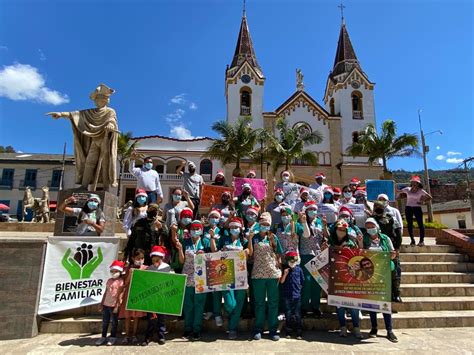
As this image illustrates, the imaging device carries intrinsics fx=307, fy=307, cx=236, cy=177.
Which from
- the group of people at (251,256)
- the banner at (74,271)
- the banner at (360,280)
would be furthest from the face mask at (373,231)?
the banner at (74,271)

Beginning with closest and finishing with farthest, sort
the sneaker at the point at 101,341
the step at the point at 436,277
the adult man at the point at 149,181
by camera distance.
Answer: the sneaker at the point at 101,341 < the step at the point at 436,277 < the adult man at the point at 149,181

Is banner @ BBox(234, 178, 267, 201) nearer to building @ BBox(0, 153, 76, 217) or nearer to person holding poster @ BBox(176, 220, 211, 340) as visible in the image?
person holding poster @ BBox(176, 220, 211, 340)

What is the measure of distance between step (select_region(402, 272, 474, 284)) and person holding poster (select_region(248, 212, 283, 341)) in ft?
11.0

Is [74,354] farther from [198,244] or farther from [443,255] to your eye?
[443,255]

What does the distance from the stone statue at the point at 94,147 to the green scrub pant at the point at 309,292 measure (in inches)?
179

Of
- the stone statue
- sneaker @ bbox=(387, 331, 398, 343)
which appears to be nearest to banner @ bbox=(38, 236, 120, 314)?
the stone statue

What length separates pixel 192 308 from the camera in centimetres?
479

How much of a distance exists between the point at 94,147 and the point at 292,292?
16.8 ft

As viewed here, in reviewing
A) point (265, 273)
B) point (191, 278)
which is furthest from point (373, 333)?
point (191, 278)

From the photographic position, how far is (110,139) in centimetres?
679

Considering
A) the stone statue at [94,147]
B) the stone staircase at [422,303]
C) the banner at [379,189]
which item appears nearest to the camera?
the stone staircase at [422,303]

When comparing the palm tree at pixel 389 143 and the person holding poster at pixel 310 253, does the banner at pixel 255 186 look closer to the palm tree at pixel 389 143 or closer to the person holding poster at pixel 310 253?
the person holding poster at pixel 310 253

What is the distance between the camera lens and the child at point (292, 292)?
4.76m

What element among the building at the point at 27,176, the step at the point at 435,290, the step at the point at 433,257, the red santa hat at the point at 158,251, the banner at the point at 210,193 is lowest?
the step at the point at 435,290
